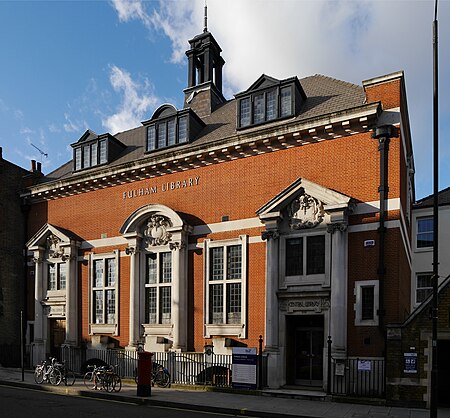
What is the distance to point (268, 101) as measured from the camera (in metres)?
Result: 19.6

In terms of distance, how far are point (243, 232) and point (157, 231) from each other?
456 centimetres

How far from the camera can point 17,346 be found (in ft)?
82.4

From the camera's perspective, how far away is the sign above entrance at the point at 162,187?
20520mm

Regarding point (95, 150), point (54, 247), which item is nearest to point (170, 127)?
point (95, 150)

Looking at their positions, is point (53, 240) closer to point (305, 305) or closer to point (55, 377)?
point (55, 377)

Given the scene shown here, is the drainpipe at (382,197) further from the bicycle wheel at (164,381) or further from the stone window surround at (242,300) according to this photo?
the bicycle wheel at (164,381)

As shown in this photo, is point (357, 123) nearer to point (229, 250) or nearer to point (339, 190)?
point (339, 190)

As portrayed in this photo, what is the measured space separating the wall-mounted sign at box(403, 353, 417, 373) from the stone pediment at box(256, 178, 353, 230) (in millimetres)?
5267

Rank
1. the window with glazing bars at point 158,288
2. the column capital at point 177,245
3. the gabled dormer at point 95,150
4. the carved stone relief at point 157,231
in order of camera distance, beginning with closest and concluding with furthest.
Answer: the column capital at point 177,245 < the window with glazing bars at point 158,288 < the carved stone relief at point 157,231 < the gabled dormer at point 95,150

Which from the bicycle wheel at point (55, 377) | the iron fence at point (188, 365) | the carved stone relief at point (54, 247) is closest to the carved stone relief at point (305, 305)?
the iron fence at point (188, 365)

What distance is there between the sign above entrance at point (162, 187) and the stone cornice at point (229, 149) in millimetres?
522

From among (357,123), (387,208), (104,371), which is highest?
(357,123)

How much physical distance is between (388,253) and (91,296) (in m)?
14.7

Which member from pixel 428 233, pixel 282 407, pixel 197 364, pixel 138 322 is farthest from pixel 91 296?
pixel 428 233
